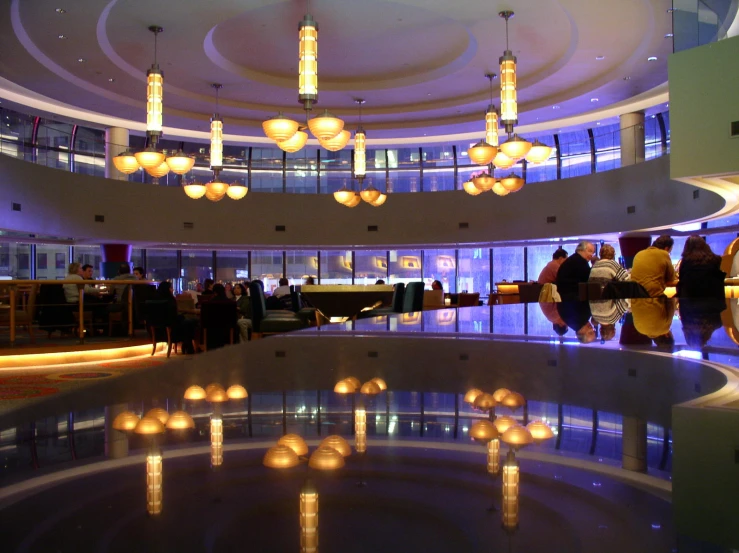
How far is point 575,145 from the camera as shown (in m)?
17.0

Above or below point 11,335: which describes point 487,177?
above

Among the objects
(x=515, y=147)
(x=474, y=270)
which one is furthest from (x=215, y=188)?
(x=474, y=270)

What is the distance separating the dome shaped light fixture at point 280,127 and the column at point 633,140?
896 cm

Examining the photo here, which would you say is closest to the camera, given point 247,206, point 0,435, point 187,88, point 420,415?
point 0,435

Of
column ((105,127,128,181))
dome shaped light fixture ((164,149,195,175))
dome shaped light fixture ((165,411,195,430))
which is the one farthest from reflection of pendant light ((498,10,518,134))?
column ((105,127,128,181))

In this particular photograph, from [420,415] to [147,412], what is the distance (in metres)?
0.28

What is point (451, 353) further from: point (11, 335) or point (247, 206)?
point (247, 206)

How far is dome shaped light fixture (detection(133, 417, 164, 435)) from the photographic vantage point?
58 cm

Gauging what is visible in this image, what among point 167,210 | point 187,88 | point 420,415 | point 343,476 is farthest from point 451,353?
point 167,210

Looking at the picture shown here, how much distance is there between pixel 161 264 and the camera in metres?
20.7

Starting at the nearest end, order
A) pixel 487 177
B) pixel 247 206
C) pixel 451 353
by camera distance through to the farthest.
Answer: pixel 451 353, pixel 487 177, pixel 247 206

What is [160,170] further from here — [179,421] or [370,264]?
[370,264]

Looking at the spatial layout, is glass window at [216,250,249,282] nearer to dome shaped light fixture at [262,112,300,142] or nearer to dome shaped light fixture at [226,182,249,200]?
dome shaped light fixture at [226,182,249,200]

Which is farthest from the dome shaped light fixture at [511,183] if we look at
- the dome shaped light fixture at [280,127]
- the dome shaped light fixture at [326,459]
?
the dome shaped light fixture at [326,459]
